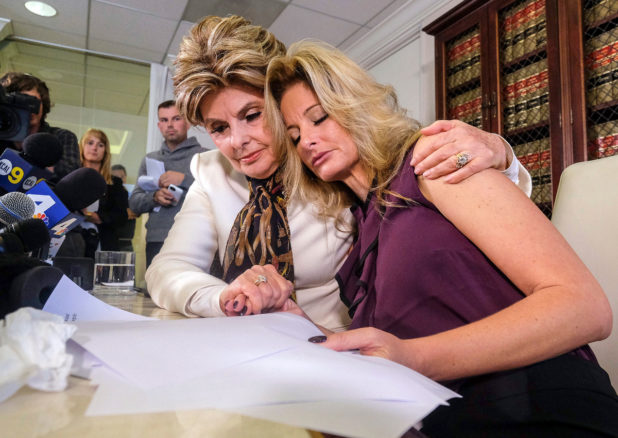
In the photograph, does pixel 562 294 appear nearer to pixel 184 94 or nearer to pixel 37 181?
pixel 37 181

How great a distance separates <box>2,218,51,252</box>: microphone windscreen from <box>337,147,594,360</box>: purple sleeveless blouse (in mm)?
531

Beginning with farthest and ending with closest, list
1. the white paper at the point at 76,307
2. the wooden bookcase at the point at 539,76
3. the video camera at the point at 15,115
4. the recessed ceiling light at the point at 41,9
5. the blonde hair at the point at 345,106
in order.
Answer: the recessed ceiling light at the point at 41,9
the wooden bookcase at the point at 539,76
the blonde hair at the point at 345,106
the video camera at the point at 15,115
the white paper at the point at 76,307

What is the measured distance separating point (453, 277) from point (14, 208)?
677 mm

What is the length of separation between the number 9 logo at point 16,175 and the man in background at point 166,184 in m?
2.31

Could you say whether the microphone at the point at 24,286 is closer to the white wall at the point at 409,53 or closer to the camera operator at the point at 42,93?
the camera operator at the point at 42,93

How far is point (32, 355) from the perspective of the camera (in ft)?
0.90

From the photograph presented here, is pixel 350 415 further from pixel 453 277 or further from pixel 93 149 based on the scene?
pixel 93 149

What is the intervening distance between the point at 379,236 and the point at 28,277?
1.91 ft

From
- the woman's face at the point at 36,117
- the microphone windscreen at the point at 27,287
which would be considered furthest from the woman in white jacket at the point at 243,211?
the microphone windscreen at the point at 27,287

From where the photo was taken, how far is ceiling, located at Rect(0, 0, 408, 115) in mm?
3799

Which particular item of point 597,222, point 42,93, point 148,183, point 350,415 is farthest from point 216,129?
point 148,183

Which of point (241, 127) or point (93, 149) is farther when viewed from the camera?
point (93, 149)

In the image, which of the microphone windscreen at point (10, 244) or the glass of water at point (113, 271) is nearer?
the microphone windscreen at point (10, 244)

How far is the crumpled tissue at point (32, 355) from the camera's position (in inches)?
10.4
